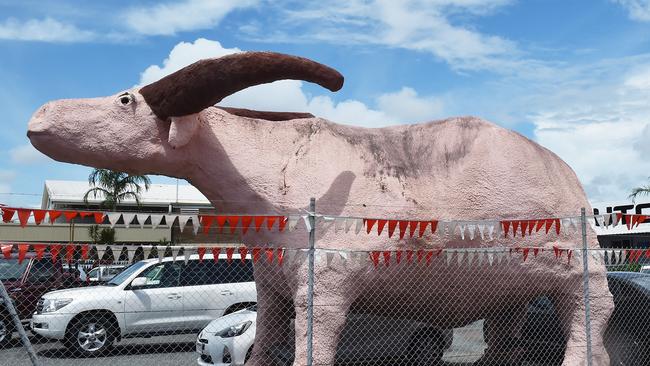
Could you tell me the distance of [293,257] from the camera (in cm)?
601

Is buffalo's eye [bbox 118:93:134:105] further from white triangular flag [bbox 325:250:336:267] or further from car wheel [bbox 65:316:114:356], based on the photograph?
car wheel [bbox 65:316:114:356]

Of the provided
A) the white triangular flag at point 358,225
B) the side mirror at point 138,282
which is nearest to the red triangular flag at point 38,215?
the white triangular flag at point 358,225

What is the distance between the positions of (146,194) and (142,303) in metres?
31.4

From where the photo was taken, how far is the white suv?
11148 millimetres

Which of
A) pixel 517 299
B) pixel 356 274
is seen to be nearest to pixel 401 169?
pixel 356 274

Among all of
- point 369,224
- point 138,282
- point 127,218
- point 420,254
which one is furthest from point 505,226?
point 138,282

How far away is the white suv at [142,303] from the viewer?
11.1 metres

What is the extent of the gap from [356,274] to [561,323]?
2566mm

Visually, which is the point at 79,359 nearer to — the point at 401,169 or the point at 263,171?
the point at 263,171

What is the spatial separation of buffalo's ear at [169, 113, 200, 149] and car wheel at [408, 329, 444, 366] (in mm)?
4134

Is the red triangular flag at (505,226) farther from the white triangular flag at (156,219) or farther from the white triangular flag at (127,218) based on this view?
the white triangular flag at (127,218)

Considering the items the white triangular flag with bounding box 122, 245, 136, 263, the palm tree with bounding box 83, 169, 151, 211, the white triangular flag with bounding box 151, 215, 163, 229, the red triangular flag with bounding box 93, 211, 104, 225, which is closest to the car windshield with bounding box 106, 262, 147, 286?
the white triangular flag with bounding box 122, 245, 136, 263

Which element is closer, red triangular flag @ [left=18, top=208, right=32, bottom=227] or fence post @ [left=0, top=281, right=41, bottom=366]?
fence post @ [left=0, top=281, right=41, bottom=366]

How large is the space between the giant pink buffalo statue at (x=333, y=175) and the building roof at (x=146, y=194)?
33.0m
